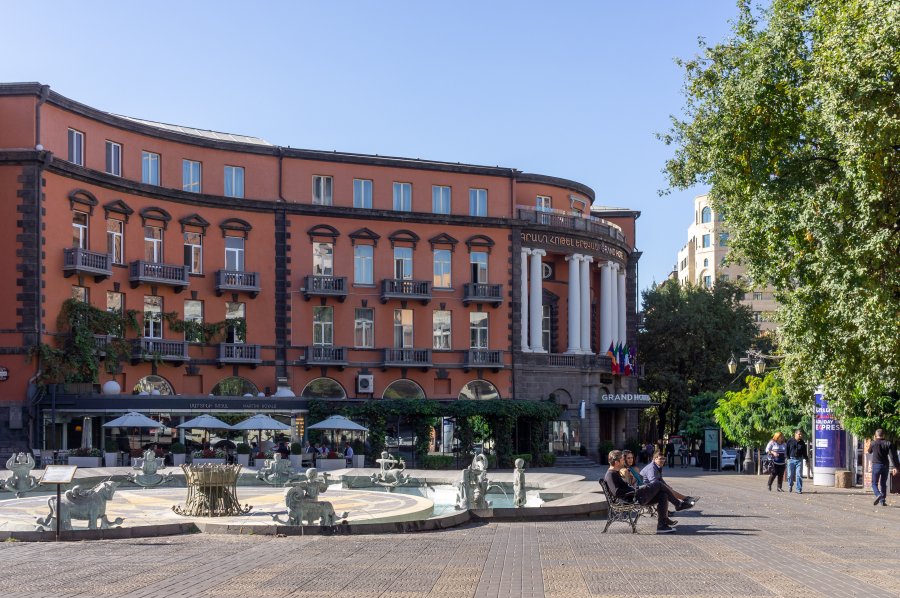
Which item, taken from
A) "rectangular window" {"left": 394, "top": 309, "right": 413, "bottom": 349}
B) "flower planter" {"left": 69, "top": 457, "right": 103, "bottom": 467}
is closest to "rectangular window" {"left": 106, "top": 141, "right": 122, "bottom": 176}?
"flower planter" {"left": 69, "top": 457, "right": 103, "bottom": 467}

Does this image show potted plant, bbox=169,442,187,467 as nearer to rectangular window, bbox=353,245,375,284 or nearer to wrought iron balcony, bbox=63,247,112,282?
wrought iron balcony, bbox=63,247,112,282

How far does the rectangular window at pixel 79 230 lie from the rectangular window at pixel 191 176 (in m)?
6.24

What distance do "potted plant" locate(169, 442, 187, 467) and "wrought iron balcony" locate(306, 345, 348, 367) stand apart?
9.81 metres

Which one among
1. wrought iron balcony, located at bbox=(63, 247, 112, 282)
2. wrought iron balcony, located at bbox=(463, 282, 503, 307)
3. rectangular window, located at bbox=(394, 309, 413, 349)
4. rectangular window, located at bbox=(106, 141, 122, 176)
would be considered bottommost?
rectangular window, located at bbox=(394, 309, 413, 349)

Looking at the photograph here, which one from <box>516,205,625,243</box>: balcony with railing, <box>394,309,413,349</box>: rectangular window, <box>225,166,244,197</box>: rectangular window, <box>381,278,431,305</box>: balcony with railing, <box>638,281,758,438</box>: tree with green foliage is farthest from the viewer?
<box>638,281,758,438</box>: tree with green foliage

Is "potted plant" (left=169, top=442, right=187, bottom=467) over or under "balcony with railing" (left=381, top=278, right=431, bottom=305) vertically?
under

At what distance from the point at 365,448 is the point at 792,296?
3091 cm

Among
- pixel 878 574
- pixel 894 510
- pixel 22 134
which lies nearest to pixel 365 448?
pixel 22 134

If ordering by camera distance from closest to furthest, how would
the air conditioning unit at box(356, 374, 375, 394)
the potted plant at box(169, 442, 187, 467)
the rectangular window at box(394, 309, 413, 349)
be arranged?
the potted plant at box(169, 442, 187, 467), the air conditioning unit at box(356, 374, 375, 394), the rectangular window at box(394, 309, 413, 349)

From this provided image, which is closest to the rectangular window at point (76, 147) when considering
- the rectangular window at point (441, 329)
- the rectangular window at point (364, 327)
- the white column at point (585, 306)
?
the rectangular window at point (364, 327)

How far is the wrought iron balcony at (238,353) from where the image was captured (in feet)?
192

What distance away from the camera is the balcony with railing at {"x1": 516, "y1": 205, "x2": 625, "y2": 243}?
219 ft

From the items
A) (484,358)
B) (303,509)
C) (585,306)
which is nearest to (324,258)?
(484,358)

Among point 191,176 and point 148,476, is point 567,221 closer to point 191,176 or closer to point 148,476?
point 191,176
